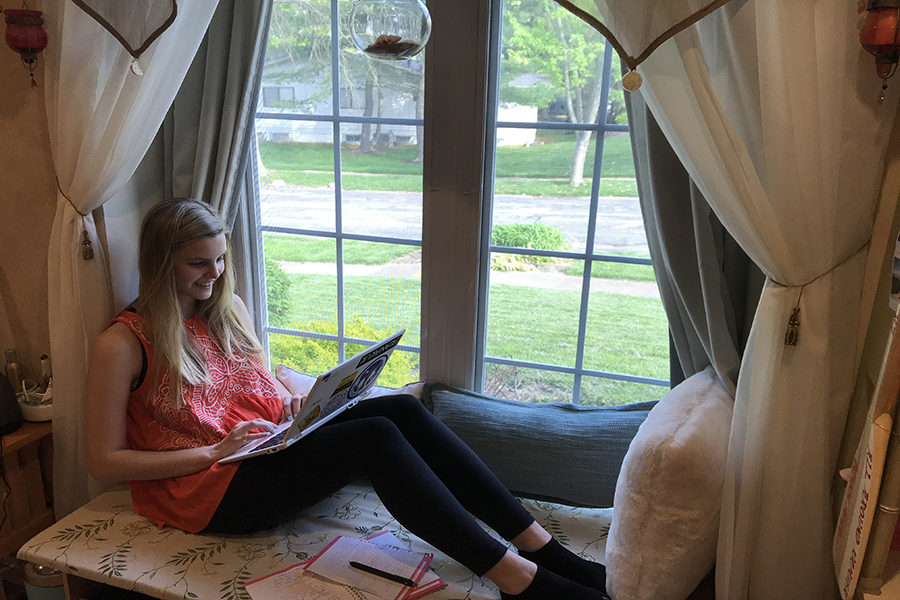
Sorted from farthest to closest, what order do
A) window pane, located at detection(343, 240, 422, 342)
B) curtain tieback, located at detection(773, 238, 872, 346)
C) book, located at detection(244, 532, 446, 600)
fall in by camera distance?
window pane, located at detection(343, 240, 422, 342)
book, located at detection(244, 532, 446, 600)
curtain tieback, located at detection(773, 238, 872, 346)

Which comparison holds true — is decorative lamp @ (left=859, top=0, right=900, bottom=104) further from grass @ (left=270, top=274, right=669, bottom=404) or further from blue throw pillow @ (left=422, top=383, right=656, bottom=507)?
blue throw pillow @ (left=422, top=383, right=656, bottom=507)

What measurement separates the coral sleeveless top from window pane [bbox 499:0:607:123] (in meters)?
1.09

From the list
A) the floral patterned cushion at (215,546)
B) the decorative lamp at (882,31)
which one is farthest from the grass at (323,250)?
the decorative lamp at (882,31)

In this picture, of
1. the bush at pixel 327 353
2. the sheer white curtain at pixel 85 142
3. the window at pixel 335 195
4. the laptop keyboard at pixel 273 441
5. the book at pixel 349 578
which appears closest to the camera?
A: the book at pixel 349 578

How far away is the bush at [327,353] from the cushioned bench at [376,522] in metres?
0.16

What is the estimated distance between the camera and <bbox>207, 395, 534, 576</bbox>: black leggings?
4.98 ft

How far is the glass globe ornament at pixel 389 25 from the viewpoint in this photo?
135cm

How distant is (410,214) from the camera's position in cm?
199

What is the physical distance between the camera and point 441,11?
1764 mm

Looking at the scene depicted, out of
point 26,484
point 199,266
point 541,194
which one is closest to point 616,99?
point 541,194

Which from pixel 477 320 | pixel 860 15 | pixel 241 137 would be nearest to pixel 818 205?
pixel 860 15

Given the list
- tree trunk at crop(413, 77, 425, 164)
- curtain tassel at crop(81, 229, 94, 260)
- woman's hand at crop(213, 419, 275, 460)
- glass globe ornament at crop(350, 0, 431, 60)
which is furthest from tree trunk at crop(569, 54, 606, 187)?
curtain tassel at crop(81, 229, 94, 260)

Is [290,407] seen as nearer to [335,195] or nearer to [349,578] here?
[349,578]

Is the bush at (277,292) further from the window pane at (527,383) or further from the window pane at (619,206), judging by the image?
the window pane at (619,206)
